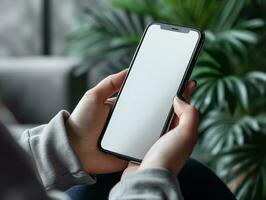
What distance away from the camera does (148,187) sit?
0.60 m

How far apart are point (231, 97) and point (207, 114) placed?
0.36 ft

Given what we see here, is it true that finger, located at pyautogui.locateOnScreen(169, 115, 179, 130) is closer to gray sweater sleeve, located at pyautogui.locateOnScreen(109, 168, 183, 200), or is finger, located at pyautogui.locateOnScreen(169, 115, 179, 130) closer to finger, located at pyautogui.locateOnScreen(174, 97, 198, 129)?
finger, located at pyautogui.locateOnScreen(174, 97, 198, 129)

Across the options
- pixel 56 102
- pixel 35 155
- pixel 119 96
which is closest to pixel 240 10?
pixel 56 102

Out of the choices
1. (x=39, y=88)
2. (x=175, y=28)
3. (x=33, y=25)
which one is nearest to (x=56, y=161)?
(x=175, y=28)

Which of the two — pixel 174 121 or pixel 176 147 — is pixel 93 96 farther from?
pixel 176 147

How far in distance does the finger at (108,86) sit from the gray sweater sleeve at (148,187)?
31 cm

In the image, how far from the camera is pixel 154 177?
0.60 meters

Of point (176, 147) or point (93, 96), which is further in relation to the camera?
point (93, 96)

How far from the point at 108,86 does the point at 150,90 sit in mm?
65

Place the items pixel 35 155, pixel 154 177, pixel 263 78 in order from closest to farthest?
pixel 154 177, pixel 35 155, pixel 263 78

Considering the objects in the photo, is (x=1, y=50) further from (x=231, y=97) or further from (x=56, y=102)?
(x=231, y=97)

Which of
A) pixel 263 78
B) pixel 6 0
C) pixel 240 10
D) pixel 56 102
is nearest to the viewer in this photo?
pixel 263 78

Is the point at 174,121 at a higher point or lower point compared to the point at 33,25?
higher

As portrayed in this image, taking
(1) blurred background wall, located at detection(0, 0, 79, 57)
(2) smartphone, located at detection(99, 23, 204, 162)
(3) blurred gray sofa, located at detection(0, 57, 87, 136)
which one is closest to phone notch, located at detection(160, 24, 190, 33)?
(2) smartphone, located at detection(99, 23, 204, 162)
